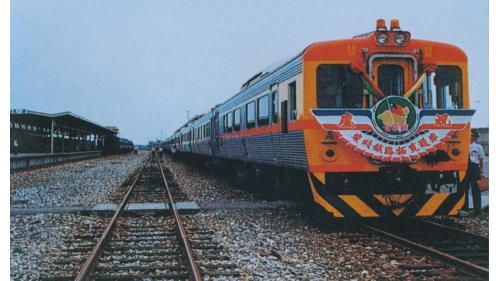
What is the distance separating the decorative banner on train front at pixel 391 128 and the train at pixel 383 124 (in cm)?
1

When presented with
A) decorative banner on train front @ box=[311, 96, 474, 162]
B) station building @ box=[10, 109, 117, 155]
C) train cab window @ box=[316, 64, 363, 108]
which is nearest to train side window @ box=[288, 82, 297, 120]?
train cab window @ box=[316, 64, 363, 108]

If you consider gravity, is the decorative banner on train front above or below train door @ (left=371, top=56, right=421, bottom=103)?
below

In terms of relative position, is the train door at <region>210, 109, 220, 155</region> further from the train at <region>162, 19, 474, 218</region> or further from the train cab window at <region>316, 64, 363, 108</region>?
the train cab window at <region>316, 64, 363, 108</region>

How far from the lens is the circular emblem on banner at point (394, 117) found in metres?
7.28

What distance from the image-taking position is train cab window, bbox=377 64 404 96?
781cm

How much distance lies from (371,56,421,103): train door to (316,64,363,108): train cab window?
297mm

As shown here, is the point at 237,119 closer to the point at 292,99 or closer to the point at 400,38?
the point at 292,99

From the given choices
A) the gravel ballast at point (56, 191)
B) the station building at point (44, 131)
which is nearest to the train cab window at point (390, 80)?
the gravel ballast at point (56, 191)

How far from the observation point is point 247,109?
1269 centimetres

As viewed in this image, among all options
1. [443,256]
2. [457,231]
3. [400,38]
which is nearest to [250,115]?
[400,38]
